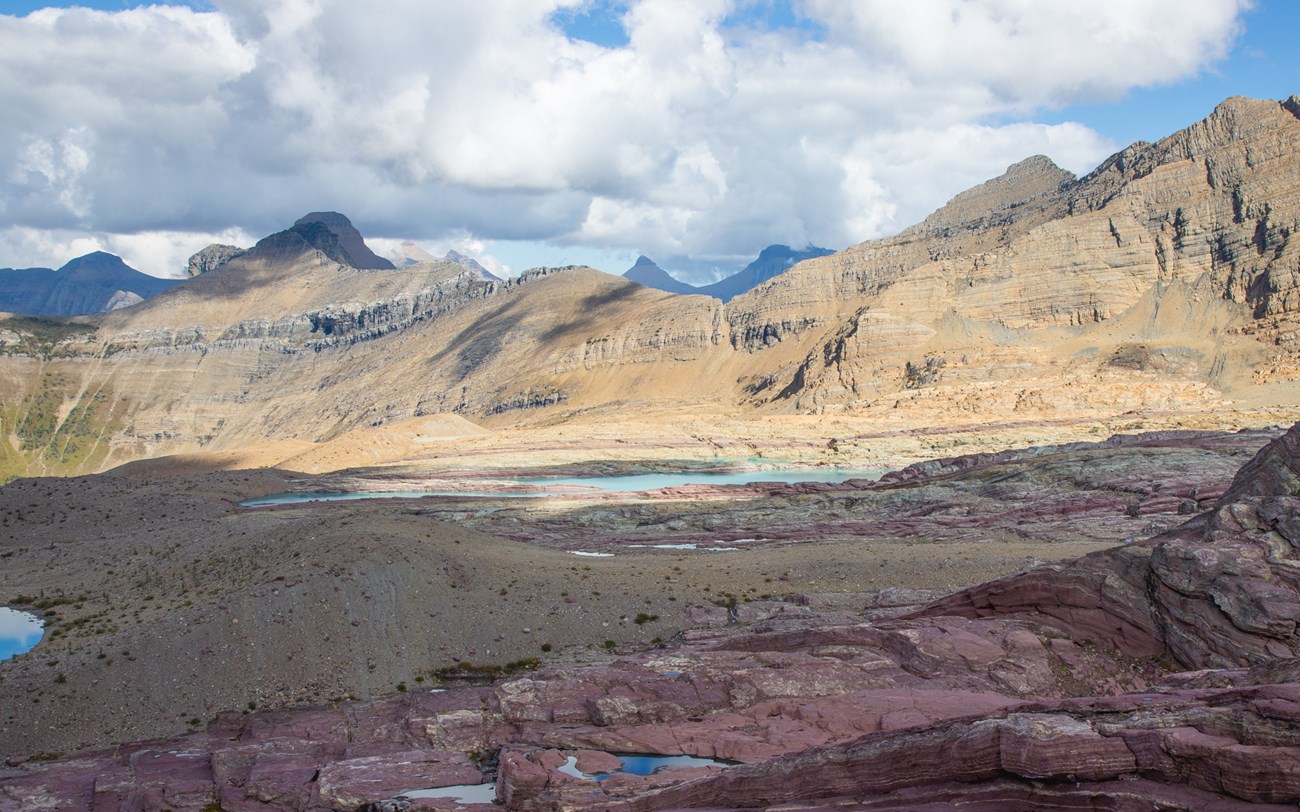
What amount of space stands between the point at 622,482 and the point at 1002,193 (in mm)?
142729

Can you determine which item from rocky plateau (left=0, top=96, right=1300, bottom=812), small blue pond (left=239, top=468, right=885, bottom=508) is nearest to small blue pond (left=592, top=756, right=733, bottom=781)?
rocky plateau (left=0, top=96, right=1300, bottom=812)

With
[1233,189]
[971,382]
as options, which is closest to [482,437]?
[971,382]

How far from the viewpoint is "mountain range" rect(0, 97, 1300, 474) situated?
11225cm

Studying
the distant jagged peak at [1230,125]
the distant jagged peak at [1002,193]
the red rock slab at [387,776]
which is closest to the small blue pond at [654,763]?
the red rock slab at [387,776]

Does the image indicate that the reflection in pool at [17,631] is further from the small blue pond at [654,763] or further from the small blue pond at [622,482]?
the small blue pond at [622,482]

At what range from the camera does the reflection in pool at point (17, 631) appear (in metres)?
26.7

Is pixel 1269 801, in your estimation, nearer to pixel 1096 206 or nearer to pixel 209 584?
pixel 209 584

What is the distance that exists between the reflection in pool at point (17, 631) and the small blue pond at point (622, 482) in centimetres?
3442

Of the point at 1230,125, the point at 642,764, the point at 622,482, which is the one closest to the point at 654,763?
the point at 642,764

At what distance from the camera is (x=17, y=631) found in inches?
1102

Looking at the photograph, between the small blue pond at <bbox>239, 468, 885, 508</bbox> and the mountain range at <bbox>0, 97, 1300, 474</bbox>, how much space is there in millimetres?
25109

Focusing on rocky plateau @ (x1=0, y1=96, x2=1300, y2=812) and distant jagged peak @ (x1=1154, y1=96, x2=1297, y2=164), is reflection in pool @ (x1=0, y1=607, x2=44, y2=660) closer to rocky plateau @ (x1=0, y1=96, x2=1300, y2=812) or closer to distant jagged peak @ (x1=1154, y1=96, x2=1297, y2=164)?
rocky plateau @ (x1=0, y1=96, x2=1300, y2=812)

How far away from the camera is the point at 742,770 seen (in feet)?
43.7

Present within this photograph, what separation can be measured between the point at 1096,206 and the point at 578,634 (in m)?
144
